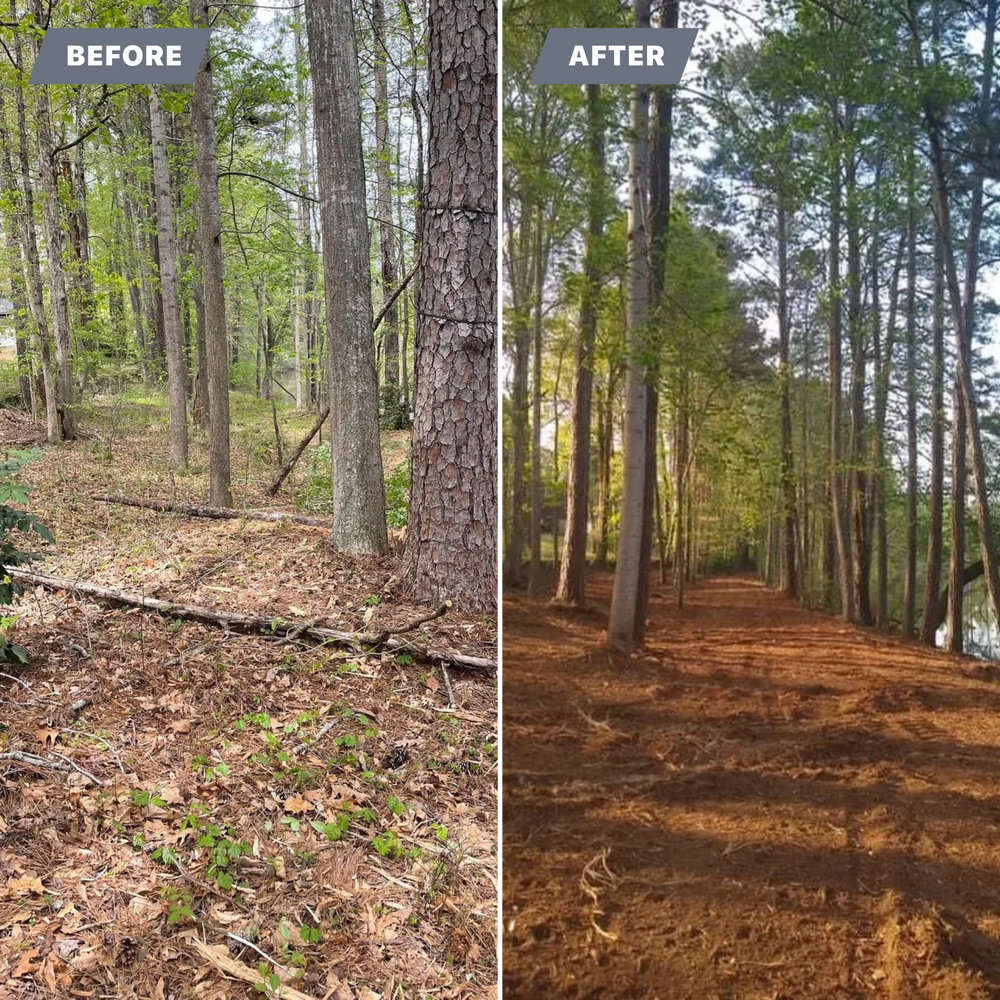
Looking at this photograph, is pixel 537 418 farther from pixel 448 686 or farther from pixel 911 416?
pixel 448 686

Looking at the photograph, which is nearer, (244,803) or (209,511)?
(244,803)

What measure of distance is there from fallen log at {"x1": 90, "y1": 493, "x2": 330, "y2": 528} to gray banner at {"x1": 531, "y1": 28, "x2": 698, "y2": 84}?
5.52 meters

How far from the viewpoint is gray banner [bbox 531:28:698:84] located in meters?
1.04

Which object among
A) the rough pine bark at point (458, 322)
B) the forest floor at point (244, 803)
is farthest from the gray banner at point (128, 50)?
the forest floor at point (244, 803)

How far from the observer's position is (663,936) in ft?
2.07

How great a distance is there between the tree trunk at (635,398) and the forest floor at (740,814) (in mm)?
37

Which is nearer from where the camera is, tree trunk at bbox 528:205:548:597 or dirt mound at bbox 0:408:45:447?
tree trunk at bbox 528:205:548:597

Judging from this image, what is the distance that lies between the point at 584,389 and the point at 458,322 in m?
1.86

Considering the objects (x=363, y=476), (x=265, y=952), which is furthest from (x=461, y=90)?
(x=363, y=476)

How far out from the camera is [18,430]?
42.3 feet

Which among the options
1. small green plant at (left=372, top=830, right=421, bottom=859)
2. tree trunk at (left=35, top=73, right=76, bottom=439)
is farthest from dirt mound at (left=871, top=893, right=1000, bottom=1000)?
tree trunk at (left=35, top=73, right=76, bottom=439)

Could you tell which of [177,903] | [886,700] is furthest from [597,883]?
[177,903]

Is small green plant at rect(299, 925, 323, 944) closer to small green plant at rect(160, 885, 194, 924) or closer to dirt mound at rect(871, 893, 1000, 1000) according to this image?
small green plant at rect(160, 885, 194, 924)

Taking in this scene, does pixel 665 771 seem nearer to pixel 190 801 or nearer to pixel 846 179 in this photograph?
pixel 846 179
